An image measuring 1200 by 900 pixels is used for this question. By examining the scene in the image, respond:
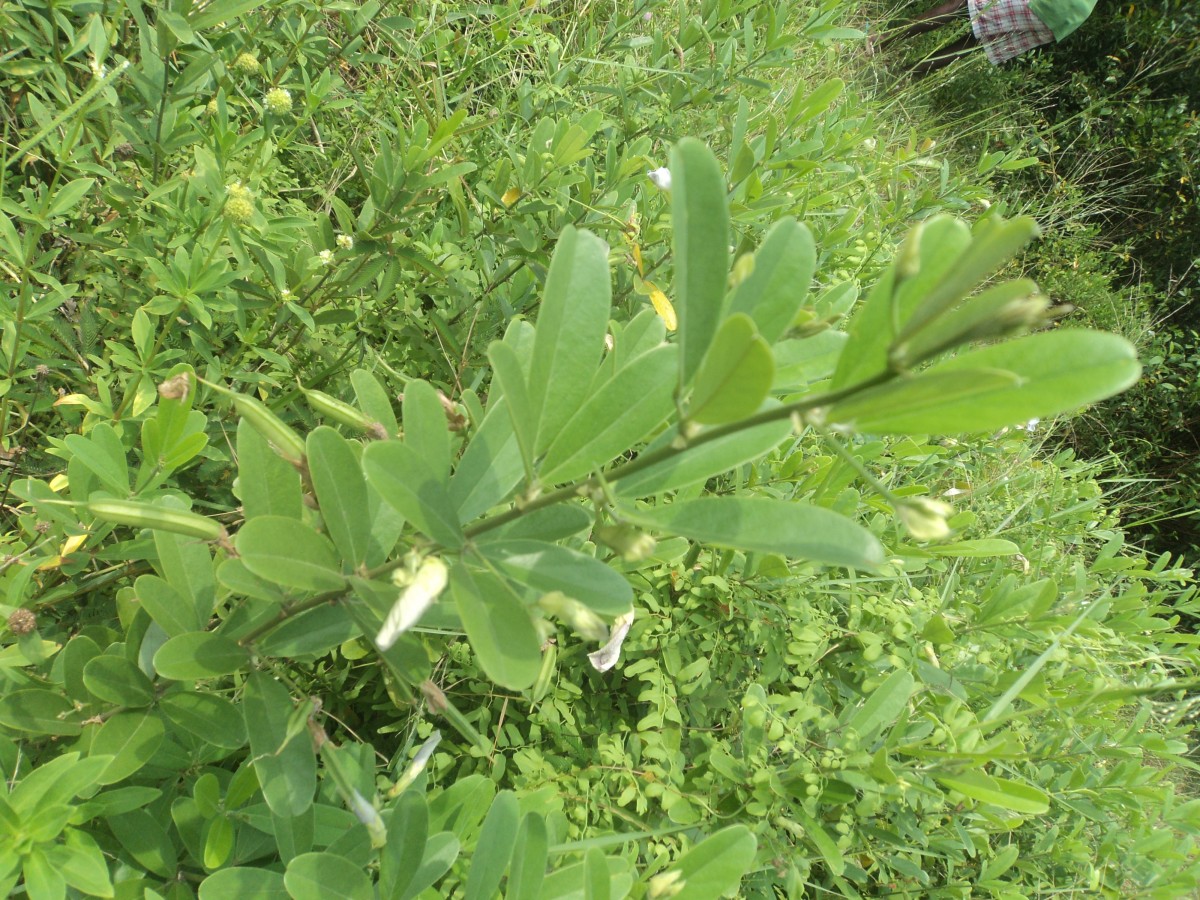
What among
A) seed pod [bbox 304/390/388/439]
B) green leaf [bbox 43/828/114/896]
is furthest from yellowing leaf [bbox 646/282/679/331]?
green leaf [bbox 43/828/114/896]

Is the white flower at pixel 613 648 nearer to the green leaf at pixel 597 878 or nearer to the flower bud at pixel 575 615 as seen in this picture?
the green leaf at pixel 597 878

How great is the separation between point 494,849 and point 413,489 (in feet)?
1.43

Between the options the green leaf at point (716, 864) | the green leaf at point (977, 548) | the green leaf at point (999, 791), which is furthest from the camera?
the green leaf at point (977, 548)

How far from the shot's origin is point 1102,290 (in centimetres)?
502

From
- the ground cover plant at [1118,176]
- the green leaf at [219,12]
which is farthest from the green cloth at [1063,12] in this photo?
the green leaf at [219,12]

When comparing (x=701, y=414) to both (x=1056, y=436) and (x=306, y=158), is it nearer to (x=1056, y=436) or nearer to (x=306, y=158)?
(x=306, y=158)

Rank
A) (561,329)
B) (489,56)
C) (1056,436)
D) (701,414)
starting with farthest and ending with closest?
(1056,436), (489,56), (561,329), (701,414)

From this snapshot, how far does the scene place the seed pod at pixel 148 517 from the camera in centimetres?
62

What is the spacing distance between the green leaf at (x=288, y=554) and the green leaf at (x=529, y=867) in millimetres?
339

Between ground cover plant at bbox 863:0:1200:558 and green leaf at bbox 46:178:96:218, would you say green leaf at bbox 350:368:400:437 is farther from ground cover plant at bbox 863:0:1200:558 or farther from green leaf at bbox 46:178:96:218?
ground cover plant at bbox 863:0:1200:558

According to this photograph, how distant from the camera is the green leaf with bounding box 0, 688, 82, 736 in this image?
0.71m

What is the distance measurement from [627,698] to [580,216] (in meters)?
1.01

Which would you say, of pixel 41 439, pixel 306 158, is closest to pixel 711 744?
pixel 41 439

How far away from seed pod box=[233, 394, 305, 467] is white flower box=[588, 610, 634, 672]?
1.27ft
